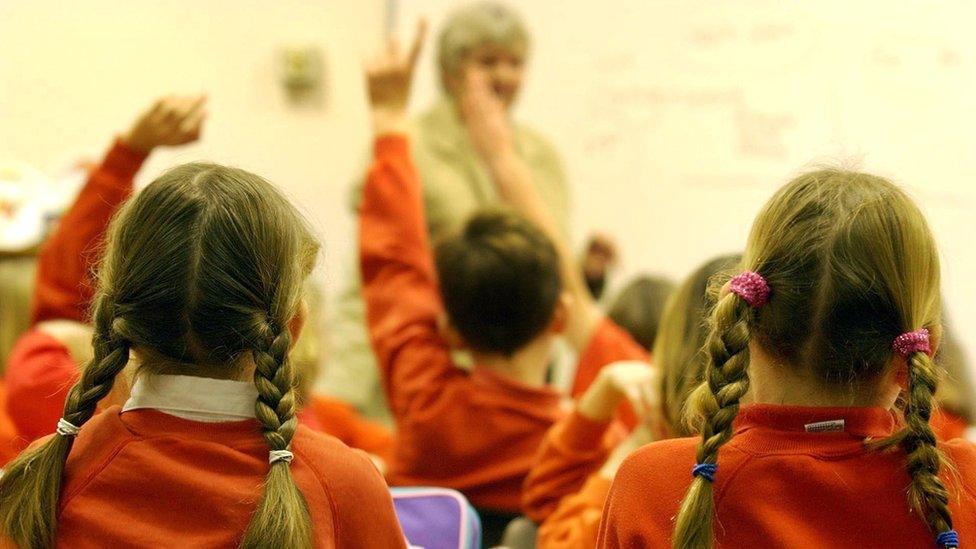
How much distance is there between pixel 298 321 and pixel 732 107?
1.99 m

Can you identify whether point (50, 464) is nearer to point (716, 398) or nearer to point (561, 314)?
point (716, 398)

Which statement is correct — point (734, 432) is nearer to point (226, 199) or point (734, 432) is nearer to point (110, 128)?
point (226, 199)

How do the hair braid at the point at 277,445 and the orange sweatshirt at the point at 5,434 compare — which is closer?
the hair braid at the point at 277,445

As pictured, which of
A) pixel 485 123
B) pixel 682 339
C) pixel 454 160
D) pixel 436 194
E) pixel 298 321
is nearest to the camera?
pixel 298 321

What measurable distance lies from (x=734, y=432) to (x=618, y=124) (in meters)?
2.25

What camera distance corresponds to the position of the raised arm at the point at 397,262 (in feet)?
5.60

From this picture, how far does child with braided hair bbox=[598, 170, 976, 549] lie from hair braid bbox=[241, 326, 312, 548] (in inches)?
11.0

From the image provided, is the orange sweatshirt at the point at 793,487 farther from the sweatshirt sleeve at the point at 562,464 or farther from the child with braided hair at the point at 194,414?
the sweatshirt sleeve at the point at 562,464

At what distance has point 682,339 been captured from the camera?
4.45 feet

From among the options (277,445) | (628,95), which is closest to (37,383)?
(277,445)

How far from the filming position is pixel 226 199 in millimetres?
1020

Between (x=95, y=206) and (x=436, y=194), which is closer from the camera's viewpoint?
(x=95, y=206)

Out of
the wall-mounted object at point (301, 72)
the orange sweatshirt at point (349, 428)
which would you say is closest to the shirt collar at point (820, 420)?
the orange sweatshirt at point (349, 428)

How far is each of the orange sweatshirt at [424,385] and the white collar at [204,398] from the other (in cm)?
66
